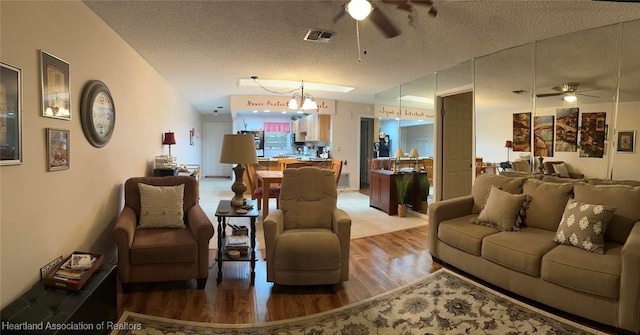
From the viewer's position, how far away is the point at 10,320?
65.0 inches

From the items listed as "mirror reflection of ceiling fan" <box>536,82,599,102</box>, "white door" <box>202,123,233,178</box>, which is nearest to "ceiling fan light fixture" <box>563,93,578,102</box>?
"mirror reflection of ceiling fan" <box>536,82,599,102</box>

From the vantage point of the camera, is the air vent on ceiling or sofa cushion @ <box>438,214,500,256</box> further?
the air vent on ceiling

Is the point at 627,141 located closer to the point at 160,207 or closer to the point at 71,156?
the point at 160,207

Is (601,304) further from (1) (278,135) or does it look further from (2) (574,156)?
(1) (278,135)

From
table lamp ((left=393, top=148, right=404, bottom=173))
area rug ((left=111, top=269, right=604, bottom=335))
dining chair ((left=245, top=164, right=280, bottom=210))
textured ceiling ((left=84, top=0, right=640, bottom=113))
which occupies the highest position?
textured ceiling ((left=84, top=0, right=640, bottom=113))

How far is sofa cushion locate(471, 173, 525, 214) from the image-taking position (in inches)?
131

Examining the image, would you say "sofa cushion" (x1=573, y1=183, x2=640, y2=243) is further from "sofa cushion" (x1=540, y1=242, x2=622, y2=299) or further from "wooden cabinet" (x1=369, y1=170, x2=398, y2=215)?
"wooden cabinet" (x1=369, y1=170, x2=398, y2=215)

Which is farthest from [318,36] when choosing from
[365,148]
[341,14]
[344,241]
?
[365,148]

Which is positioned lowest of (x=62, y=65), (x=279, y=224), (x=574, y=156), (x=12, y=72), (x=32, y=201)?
(x=279, y=224)

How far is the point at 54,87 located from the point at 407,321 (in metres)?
3.03

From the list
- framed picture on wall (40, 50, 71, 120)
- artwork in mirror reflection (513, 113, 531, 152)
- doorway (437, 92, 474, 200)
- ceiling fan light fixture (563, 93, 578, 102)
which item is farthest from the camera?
doorway (437, 92, 474, 200)

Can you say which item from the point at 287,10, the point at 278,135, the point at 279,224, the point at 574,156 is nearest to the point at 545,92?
the point at 574,156

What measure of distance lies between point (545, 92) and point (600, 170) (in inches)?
41.4

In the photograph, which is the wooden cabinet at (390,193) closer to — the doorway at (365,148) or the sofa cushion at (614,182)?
the sofa cushion at (614,182)
